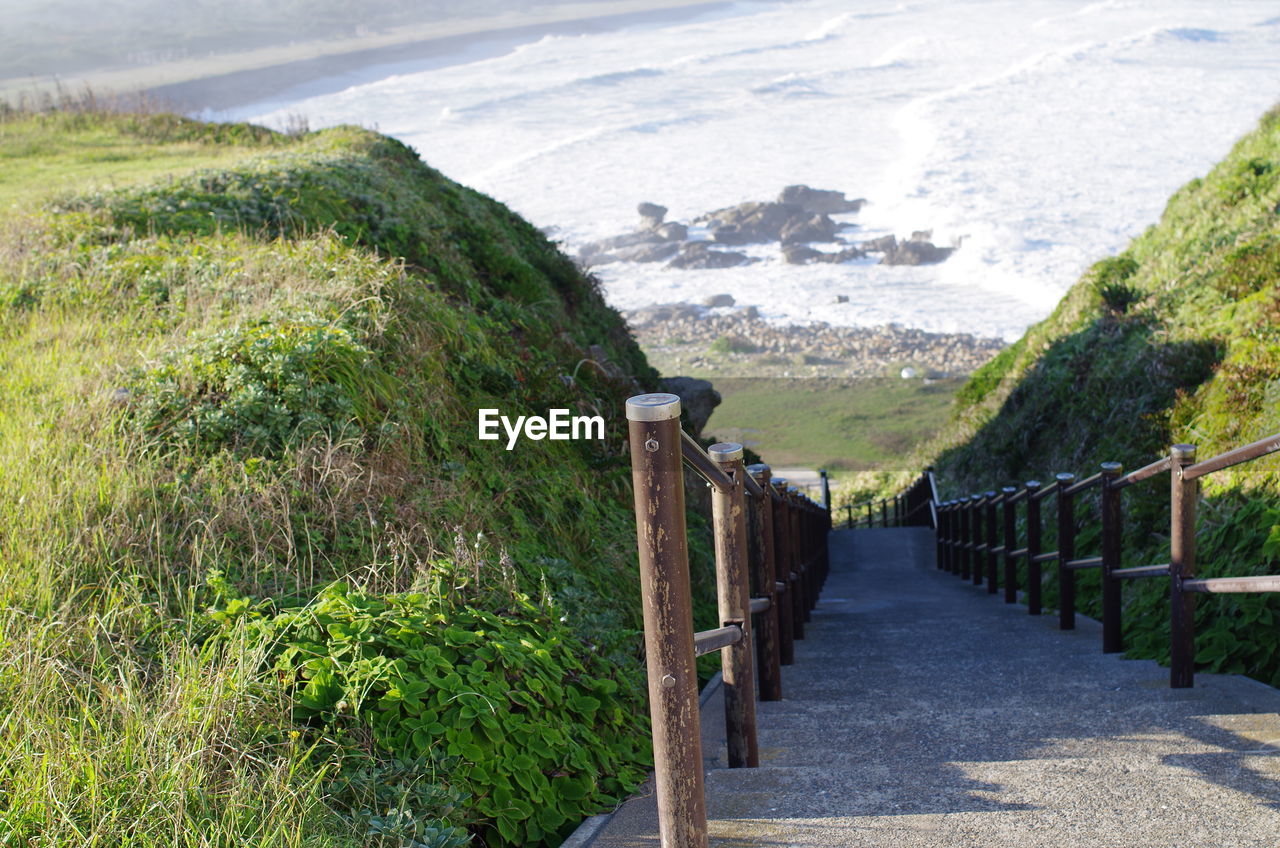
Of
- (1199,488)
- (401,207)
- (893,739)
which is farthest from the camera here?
(401,207)

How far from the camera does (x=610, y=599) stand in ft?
18.3

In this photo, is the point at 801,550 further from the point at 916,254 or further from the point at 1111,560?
the point at 916,254

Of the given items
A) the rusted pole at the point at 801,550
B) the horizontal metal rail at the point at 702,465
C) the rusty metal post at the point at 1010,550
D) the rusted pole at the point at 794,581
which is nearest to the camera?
the horizontal metal rail at the point at 702,465

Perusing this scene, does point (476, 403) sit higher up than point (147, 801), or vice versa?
point (476, 403)

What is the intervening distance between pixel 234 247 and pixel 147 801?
6056 mm

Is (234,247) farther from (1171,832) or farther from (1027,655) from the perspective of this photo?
(1171,832)

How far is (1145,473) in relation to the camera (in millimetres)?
4852

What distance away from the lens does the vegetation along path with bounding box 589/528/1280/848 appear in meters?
2.95

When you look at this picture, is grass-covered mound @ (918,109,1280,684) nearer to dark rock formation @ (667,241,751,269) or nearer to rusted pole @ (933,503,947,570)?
rusted pole @ (933,503,947,570)

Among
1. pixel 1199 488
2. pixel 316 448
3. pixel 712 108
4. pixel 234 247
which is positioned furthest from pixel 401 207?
pixel 712 108

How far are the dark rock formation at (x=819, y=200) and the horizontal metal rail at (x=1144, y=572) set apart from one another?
69.8m

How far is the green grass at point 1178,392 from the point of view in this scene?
5.71 m

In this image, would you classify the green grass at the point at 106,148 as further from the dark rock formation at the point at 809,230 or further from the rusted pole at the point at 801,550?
the dark rock formation at the point at 809,230

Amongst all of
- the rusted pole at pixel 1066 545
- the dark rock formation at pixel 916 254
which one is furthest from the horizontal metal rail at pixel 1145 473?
the dark rock formation at pixel 916 254
